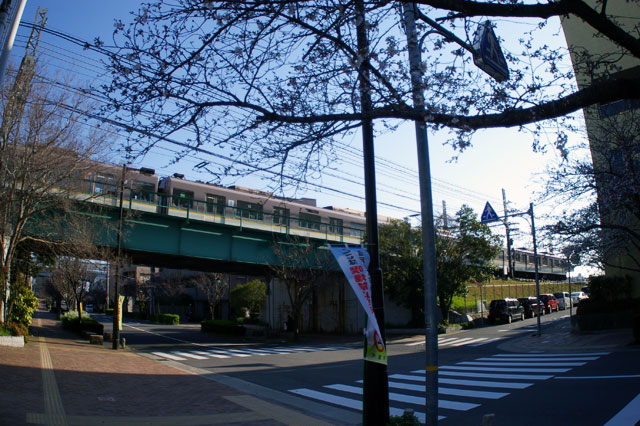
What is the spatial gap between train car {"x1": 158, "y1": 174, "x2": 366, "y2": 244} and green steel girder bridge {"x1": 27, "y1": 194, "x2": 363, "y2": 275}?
7cm

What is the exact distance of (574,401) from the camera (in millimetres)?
8875

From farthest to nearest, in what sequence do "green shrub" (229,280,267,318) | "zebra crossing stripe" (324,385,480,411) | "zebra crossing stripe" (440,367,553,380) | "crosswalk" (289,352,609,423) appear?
"green shrub" (229,280,267,318)
"zebra crossing stripe" (440,367,553,380)
"crosswalk" (289,352,609,423)
"zebra crossing stripe" (324,385,480,411)

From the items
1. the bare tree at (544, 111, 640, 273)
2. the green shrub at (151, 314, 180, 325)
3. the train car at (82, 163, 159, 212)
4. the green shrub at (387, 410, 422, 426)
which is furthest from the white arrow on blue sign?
the green shrub at (151, 314, 180, 325)

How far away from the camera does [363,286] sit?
245 inches

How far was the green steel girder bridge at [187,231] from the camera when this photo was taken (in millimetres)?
22078

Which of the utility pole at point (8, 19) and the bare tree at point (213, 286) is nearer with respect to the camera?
the utility pole at point (8, 19)

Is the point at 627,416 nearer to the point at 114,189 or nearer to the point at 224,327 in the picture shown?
the point at 114,189

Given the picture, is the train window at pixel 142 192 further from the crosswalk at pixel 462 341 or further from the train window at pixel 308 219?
the crosswalk at pixel 462 341

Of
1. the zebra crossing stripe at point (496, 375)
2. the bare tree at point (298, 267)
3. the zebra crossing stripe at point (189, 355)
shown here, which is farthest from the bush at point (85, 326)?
the zebra crossing stripe at point (496, 375)

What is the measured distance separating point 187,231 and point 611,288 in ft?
74.1

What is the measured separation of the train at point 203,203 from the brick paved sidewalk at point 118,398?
794cm

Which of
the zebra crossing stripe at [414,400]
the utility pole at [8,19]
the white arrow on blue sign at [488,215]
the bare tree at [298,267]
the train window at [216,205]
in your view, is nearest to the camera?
the utility pole at [8,19]

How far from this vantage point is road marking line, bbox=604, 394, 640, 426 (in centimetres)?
716

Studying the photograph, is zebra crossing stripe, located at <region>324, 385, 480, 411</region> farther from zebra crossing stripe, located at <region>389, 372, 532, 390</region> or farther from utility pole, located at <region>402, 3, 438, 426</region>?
utility pole, located at <region>402, 3, 438, 426</region>
